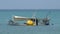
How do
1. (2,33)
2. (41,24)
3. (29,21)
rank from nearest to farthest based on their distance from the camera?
(2,33)
(41,24)
(29,21)

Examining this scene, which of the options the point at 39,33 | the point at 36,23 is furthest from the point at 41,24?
the point at 39,33

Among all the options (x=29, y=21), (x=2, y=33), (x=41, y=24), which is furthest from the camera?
(x=29, y=21)

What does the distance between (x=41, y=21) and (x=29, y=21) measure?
1.11 meters

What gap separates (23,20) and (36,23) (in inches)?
98.7

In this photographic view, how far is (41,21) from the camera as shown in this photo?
22.5m

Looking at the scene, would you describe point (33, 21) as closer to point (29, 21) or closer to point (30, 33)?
point (29, 21)

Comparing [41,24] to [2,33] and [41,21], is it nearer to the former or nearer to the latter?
[41,21]

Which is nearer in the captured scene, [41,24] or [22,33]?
[22,33]

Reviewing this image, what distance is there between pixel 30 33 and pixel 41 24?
248 inches

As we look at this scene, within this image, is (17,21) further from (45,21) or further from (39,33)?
(39,33)

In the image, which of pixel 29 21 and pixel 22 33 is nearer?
pixel 22 33

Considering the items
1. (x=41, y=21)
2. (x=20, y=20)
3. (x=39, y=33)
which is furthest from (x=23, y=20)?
(x=39, y=33)

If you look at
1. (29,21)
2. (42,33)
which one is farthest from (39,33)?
(29,21)

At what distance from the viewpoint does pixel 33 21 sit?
22953 millimetres
